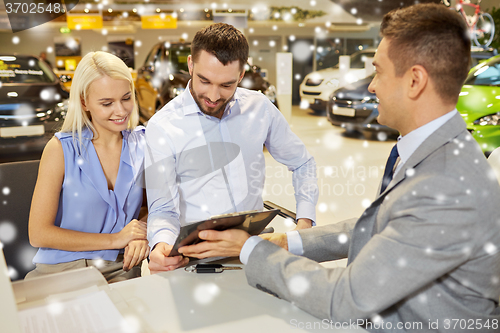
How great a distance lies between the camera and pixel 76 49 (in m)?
13.3

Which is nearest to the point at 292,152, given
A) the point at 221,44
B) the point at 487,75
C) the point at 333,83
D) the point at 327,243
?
the point at 221,44

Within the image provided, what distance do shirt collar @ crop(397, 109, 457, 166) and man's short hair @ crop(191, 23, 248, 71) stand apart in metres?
0.83

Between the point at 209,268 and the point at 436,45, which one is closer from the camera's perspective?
the point at 436,45

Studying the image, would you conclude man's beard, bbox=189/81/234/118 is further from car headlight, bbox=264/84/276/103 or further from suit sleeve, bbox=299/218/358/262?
car headlight, bbox=264/84/276/103

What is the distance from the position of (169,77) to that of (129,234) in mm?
4534

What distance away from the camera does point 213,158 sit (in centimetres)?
174

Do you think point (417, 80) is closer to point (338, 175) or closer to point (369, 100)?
point (338, 175)

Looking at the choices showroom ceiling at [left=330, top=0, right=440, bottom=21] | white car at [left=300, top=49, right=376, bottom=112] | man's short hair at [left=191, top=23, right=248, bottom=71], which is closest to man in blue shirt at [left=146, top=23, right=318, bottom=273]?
man's short hair at [left=191, top=23, right=248, bottom=71]

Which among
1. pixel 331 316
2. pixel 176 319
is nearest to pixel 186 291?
pixel 176 319

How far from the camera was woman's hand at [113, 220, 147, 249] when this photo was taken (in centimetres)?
146

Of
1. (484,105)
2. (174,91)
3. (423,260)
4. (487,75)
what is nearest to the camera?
(423,260)

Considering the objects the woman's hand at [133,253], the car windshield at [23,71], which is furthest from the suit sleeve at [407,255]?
the car windshield at [23,71]

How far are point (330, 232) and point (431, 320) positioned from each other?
1.42ft

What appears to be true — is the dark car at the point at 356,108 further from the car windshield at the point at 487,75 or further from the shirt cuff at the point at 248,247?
→ the shirt cuff at the point at 248,247
